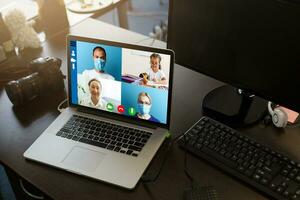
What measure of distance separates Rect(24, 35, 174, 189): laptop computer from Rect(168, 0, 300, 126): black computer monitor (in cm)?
17

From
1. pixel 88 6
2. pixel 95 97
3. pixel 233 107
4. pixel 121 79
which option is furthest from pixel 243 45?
A: pixel 88 6

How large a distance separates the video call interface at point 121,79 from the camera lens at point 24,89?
0.18 metres

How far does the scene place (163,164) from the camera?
3.33ft

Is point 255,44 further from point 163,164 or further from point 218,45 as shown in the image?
point 163,164

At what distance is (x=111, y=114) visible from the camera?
1.12 meters

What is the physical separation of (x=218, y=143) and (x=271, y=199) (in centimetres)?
21

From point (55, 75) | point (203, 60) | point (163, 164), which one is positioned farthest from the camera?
point (55, 75)

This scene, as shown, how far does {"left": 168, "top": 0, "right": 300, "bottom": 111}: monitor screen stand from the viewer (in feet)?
3.02

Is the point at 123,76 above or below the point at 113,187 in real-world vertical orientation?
above

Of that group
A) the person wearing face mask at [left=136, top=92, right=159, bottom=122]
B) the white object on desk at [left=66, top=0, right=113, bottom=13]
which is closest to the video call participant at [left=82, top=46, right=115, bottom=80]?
the person wearing face mask at [left=136, top=92, right=159, bottom=122]

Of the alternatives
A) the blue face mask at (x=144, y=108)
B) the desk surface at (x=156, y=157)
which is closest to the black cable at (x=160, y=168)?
the desk surface at (x=156, y=157)

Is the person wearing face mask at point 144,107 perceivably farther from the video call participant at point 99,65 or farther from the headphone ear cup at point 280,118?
the headphone ear cup at point 280,118

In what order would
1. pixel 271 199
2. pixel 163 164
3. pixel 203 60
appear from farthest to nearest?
1. pixel 203 60
2. pixel 163 164
3. pixel 271 199

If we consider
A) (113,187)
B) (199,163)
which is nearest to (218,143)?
(199,163)
